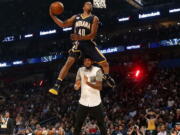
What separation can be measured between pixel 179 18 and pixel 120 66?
5.25 meters

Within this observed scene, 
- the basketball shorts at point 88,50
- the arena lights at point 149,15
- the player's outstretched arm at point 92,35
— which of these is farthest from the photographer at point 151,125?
the arena lights at point 149,15

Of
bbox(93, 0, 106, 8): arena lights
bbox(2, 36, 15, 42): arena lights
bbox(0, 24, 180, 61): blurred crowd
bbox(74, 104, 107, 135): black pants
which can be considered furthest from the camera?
bbox(2, 36, 15, 42): arena lights

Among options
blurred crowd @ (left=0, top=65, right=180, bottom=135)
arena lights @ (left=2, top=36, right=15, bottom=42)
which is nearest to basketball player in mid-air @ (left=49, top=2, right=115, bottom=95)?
blurred crowd @ (left=0, top=65, right=180, bottom=135)

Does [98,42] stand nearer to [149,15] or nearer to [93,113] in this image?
[149,15]

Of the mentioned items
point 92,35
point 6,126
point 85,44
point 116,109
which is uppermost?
point 92,35

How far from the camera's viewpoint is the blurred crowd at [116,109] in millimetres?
14676

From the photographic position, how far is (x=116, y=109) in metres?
19.1

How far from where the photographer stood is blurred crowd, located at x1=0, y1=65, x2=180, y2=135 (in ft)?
48.1

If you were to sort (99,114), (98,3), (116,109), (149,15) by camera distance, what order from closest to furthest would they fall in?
(99,114), (98,3), (116,109), (149,15)

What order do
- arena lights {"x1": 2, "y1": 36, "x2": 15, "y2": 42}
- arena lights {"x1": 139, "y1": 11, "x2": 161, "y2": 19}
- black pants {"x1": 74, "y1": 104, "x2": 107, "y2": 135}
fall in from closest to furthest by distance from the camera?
black pants {"x1": 74, "y1": 104, "x2": 107, "y2": 135} → arena lights {"x1": 139, "y1": 11, "x2": 161, "y2": 19} → arena lights {"x1": 2, "y1": 36, "x2": 15, "y2": 42}

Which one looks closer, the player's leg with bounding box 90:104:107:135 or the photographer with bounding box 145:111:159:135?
the player's leg with bounding box 90:104:107:135

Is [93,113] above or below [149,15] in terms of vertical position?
below

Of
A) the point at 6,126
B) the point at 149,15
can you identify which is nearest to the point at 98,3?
the point at 6,126

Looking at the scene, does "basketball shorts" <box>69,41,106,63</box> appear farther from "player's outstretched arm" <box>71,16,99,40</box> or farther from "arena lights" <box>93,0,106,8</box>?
"arena lights" <box>93,0,106,8</box>
